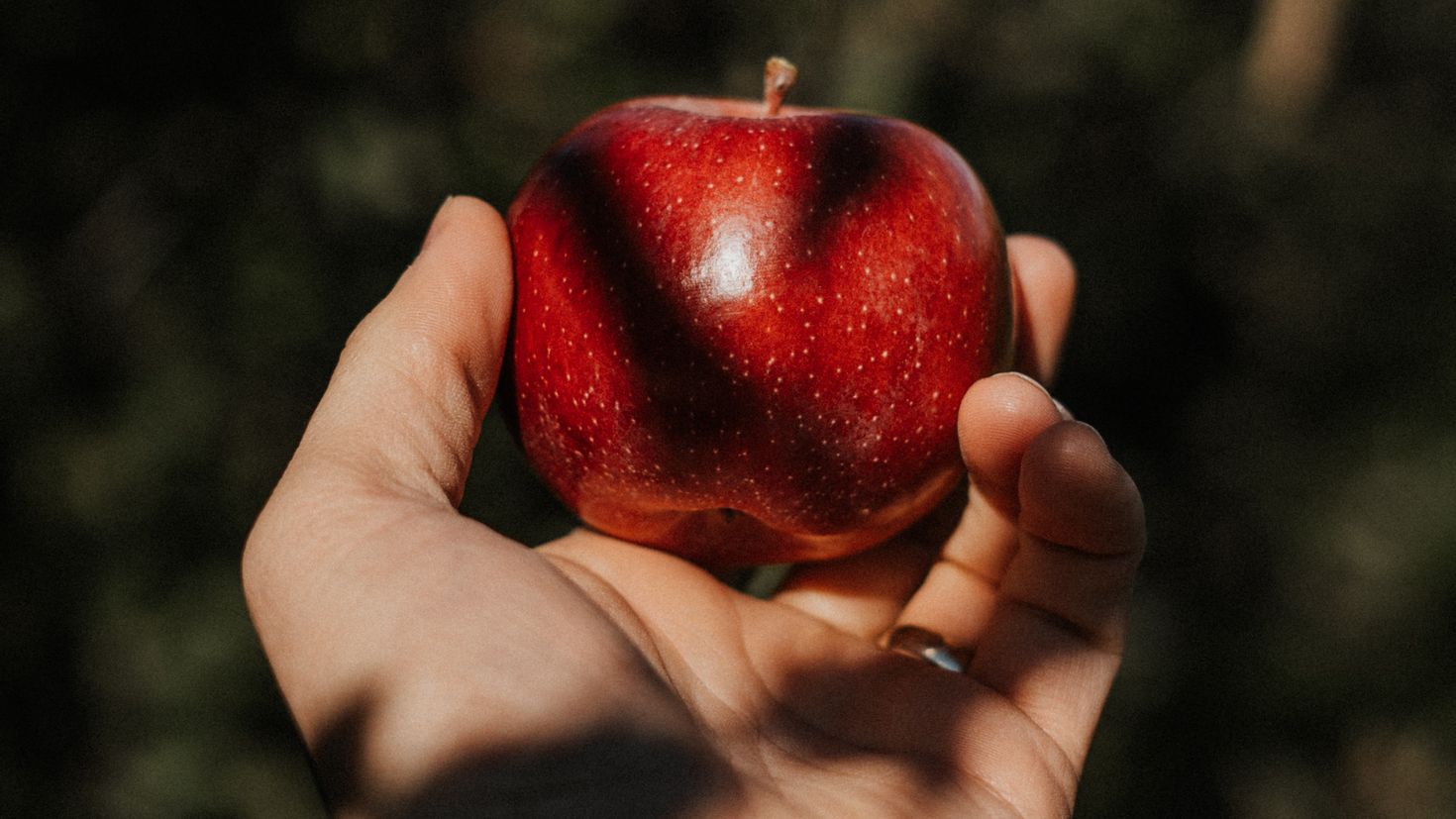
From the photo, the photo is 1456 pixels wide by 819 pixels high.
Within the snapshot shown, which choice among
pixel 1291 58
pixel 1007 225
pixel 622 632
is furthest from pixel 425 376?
pixel 1291 58

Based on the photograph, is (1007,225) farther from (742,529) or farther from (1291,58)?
(742,529)

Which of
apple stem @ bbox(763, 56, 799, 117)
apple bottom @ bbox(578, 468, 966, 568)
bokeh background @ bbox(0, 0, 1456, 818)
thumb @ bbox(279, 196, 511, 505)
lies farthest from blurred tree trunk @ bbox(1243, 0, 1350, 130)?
thumb @ bbox(279, 196, 511, 505)

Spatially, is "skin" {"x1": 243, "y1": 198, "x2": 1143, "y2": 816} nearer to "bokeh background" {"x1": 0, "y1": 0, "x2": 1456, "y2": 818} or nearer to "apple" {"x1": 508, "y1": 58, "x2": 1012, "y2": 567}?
"apple" {"x1": 508, "y1": 58, "x2": 1012, "y2": 567}

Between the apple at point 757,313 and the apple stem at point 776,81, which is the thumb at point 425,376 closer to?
the apple at point 757,313

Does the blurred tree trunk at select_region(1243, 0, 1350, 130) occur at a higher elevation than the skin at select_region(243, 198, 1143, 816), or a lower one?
higher

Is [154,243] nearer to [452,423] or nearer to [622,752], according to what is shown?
[452,423]
